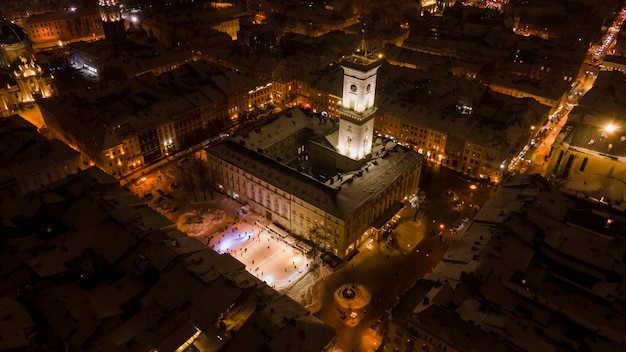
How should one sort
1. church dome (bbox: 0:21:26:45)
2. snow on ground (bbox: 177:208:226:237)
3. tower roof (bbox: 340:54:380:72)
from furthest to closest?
church dome (bbox: 0:21:26:45)
snow on ground (bbox: 177:208:226:237)
tower roof (bbox: 340:54:380:72)

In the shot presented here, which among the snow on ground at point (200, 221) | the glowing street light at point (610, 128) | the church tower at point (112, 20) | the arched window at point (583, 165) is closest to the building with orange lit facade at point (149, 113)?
the snow on ground at point (200, 221)

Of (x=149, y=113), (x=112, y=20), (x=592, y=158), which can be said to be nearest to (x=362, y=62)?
(x=149, y=113)

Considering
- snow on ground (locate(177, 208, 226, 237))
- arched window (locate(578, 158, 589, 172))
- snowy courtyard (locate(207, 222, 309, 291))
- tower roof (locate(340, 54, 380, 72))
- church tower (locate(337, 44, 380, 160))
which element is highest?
tower roof (locate(340, 54, 380, 72))

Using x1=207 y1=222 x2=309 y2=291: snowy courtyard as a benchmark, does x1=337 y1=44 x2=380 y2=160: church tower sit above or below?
above

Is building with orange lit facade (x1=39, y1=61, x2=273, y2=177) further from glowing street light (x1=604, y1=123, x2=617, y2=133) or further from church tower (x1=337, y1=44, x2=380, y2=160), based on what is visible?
glowing street light (x1=604, y1=123, x2=617, y2=133)

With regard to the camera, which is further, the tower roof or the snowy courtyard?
the tower roof

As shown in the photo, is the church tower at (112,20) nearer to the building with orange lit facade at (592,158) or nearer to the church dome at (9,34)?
the church dome at (9,34)

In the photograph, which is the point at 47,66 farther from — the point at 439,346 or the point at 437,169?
the point at 439,346

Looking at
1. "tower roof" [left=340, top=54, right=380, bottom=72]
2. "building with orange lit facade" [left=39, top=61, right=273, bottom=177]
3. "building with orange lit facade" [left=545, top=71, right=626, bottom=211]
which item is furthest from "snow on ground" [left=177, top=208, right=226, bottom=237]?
"building with orange lit facade" [left=545, top=71, right=626, bottom=211]
